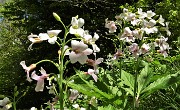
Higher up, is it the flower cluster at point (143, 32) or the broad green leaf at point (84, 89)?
the flower cluster at point (143, 32)

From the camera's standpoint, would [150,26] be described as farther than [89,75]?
Yes

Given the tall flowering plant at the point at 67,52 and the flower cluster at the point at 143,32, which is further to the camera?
the flower cluster at the point at 143,32

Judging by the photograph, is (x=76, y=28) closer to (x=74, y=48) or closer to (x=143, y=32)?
(x=74, y=48)

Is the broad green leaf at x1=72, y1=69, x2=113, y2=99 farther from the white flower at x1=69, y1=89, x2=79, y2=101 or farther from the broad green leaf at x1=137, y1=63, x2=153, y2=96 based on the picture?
the broad green leaf at x1=137, y1=63, x2=153, y2=96

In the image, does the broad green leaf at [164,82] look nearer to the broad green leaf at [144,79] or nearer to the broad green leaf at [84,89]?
the broad green leaf at [144,79]

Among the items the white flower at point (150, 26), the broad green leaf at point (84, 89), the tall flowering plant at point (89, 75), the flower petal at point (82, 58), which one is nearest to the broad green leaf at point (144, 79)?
the tall flowering plant at point (89, 75)

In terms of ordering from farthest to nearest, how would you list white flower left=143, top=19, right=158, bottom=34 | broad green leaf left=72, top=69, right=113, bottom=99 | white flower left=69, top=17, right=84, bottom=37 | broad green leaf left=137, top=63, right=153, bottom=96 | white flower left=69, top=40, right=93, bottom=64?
white flower left=143, top=19, right=158, bottom=34, broad green leaf left=137, top=63, right=153, bottom=96, broad green leaf left=72, top=69, right=113, bottom=99, white flower left=69, top=17, right=84, bottom=37, white flower left=69, top=40, right=93, bottom=64

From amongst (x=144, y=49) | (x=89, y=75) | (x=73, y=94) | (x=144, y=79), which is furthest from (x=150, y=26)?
(x=73, y=94)

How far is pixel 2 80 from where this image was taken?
14.9 metres

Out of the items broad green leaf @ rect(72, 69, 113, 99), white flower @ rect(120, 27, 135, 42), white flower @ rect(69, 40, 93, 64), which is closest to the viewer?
white flower @ rect(69, 40, 93, 64)

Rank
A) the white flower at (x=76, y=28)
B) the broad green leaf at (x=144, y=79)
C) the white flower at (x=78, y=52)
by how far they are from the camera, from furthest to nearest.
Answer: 1. the broad green leaf at (x=144, y=79)
2. the white flower at (x=76, y=28)
3. the white flower at (x=78, y=52)

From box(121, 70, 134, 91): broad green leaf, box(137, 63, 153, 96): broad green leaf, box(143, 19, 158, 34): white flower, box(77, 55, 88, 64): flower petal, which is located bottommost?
box(121, 70, 134, 91): broad green leaf

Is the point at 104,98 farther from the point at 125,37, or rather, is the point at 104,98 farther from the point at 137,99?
the point at 125,37

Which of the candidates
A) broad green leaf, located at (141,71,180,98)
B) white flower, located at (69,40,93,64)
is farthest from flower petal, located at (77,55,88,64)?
broad green leaf, located at (141,71,180,98)
